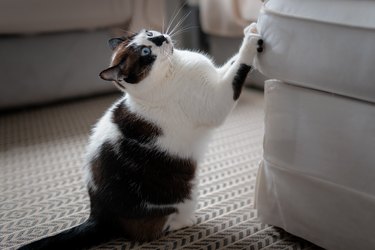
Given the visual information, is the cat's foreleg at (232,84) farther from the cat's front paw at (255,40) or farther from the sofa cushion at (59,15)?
the sofa cushion at (59,15)

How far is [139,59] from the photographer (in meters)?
0.97

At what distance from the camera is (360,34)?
0.74m

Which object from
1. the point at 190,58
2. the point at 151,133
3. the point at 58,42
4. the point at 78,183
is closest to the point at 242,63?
the point at 190,58

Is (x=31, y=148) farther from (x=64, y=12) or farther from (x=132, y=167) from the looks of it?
(x=132, y=167)

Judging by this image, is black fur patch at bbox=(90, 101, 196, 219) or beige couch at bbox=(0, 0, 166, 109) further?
beige couch at bbox=(0, 0, 166, 109)

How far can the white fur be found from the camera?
3.18ft

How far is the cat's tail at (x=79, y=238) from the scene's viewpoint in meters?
0.92

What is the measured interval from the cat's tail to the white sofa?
0.42 meters

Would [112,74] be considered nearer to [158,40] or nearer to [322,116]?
[158,40]

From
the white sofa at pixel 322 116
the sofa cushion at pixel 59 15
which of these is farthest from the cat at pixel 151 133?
the sofa cushion at pixel 59 15

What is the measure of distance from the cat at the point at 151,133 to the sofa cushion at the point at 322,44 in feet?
0.29

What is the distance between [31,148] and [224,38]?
116 cm

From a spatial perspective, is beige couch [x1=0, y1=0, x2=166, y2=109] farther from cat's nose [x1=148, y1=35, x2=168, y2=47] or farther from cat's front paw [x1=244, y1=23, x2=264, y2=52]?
cat's front paw [x1=244, y1=23, x2=264, y2=52]

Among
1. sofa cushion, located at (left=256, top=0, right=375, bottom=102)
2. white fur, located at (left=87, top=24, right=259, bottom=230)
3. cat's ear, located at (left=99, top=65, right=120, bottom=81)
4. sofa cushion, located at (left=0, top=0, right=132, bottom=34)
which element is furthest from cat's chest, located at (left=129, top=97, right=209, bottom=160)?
sofa cushion, located at (left=0, top=0, right=132, bottom=34)
